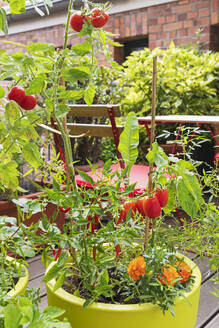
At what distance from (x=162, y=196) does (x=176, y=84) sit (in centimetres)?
287

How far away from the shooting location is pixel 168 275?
95 cm

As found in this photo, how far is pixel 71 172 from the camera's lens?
0.96 m

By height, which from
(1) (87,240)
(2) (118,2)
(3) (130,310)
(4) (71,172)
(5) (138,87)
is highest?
(2) (118,2)

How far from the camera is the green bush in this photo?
3.51 m

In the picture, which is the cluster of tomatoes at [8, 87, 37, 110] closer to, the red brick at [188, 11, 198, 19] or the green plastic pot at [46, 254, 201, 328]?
the green plastic pot at [46, 254, 201, 328]

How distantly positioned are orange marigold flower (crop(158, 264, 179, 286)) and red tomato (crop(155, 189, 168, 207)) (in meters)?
0.18

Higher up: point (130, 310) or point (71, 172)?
point (71, 172)

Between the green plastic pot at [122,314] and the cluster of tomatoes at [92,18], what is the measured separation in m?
0.63

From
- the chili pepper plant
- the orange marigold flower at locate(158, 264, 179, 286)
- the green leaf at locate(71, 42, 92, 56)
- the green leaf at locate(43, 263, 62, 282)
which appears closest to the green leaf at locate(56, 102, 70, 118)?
the chili pepper plant

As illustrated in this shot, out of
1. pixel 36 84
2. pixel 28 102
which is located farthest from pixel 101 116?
pixel 36 84

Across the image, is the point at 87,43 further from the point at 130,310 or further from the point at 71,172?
the point at 130,310

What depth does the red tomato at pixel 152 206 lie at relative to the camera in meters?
0.87

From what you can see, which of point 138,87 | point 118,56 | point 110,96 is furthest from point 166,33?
point 110,96

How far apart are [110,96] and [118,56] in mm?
1864
